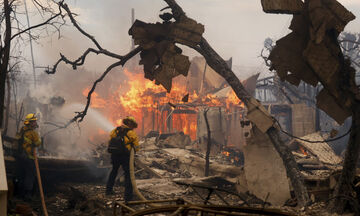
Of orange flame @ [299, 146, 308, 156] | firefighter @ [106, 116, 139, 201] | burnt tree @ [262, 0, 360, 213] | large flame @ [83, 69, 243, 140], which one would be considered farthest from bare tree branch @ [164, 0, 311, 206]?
large flame @ [83, 69, 243, 140]

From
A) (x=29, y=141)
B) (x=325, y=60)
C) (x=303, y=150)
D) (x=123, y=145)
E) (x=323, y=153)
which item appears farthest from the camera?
(x=303, y=150)

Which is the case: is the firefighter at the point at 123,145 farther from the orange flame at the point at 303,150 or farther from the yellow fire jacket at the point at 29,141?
the orange flame at the point at 303,150

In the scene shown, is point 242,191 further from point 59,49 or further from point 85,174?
point 59,49

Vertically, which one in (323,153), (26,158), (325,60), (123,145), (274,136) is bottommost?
(323,153)

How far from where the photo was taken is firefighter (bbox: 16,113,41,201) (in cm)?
836

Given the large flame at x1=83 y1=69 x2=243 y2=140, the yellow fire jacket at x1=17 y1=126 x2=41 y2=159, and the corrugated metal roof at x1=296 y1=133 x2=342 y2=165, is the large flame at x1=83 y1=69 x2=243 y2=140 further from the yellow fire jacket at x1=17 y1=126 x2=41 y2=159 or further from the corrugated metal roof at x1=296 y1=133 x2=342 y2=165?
the yellow fire jacket at x1=17 y1=126 x2=41 y2=159

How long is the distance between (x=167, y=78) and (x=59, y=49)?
46.6 meters

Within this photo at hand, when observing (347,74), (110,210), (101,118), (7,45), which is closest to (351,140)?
(347,74)

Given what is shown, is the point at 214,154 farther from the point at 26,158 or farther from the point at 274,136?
the point at 274,136

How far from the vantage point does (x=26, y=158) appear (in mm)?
8406

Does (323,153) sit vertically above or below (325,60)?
below

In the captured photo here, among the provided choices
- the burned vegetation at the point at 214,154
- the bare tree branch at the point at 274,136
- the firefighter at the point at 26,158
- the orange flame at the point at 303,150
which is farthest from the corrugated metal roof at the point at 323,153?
the firefighter at the point at 26,158

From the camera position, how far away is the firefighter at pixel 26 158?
8359 mm

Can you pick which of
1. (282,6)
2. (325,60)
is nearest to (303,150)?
(325,60)
